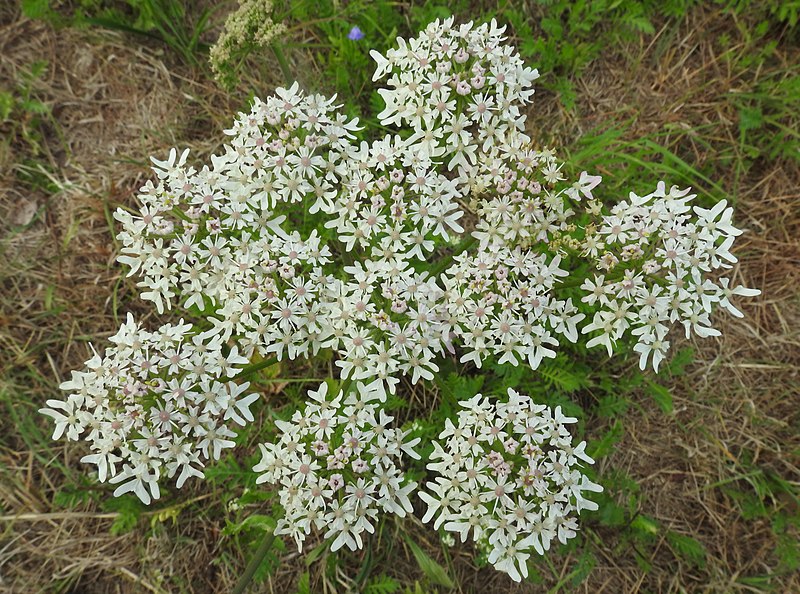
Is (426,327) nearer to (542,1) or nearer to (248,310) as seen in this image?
(248,310)

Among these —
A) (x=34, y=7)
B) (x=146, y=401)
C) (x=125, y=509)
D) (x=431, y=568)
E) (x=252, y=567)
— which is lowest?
(x=431, y=568)

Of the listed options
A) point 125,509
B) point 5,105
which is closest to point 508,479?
point 125,509

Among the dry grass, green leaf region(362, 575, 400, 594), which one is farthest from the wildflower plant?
the dry grass

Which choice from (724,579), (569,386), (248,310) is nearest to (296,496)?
(248,310)

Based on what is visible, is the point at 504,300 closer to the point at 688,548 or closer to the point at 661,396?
the point at 661,396

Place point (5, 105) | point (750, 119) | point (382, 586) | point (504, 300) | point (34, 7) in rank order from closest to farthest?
point (504, 300), point (382, 586), point (750, 119), point (34, 7), point (5, 105)

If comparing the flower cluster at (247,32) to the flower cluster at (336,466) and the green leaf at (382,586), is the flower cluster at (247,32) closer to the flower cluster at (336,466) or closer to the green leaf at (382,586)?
the flower cluster at (336,466)
